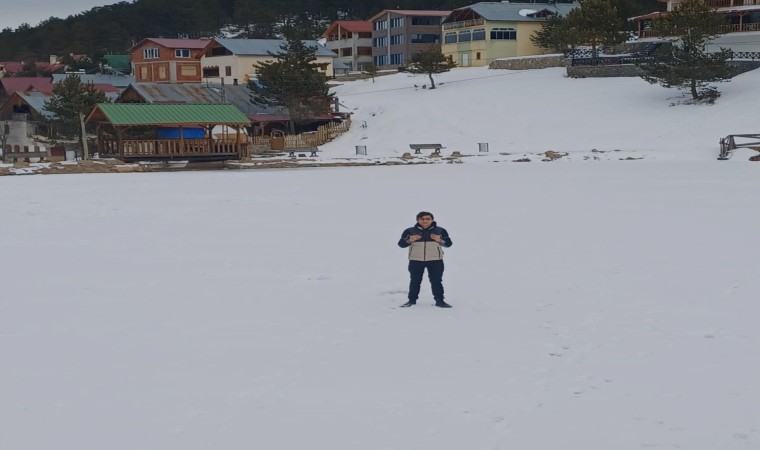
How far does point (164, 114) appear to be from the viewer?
4500 centimetres

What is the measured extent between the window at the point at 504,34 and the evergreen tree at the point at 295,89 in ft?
85.1

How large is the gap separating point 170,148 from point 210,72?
35.8 m

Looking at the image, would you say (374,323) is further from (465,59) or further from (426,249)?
(465,59)

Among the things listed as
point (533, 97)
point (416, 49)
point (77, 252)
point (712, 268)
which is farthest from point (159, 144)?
point (416, 49)

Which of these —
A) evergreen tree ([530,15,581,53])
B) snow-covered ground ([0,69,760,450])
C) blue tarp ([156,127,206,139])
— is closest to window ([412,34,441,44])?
evergreen tree ([530,15,581,53])

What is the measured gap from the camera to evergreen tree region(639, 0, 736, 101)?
52000 mm

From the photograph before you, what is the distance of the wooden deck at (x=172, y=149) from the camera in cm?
4441

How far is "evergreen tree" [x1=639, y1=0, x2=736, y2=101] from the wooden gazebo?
82.0 feet

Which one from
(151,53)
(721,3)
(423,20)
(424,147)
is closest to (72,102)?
(424,147)

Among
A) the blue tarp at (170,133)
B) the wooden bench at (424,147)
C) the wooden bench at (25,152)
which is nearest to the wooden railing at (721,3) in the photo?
the wooden bench at (424,147)

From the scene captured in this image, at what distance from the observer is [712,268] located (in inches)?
550

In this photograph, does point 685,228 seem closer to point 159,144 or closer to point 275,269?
point 275,269

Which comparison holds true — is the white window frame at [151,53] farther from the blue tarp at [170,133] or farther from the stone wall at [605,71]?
the stone wall at [605,71]

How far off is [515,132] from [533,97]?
758 cm
